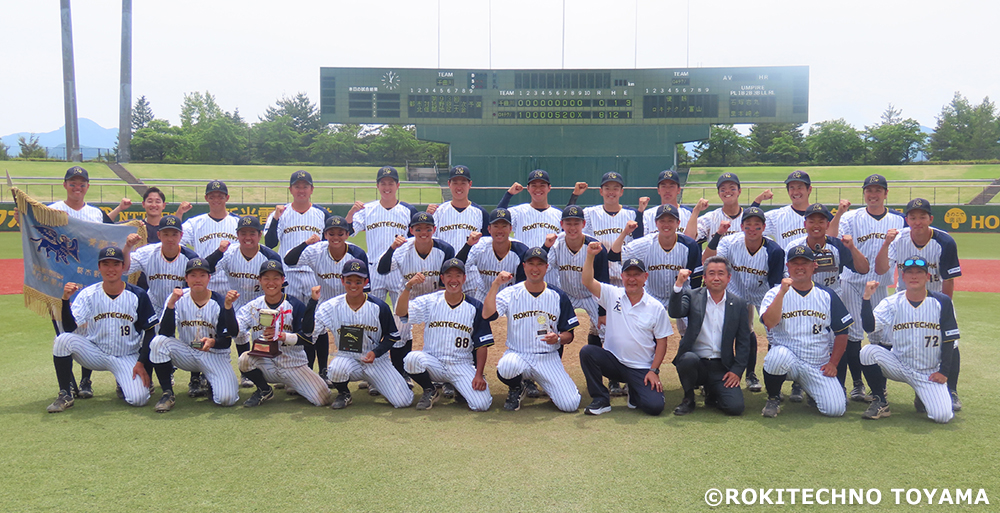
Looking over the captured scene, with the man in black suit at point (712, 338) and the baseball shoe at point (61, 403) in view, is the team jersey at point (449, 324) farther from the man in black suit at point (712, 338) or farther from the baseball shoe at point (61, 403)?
the baseball shoe at point (61, 403)

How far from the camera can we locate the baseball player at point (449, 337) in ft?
20.2

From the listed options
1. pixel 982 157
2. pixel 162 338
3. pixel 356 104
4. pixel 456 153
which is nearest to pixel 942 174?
pixel 982 157

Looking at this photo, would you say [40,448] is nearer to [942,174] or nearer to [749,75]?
[749,75]

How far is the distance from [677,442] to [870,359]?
7.00 ft

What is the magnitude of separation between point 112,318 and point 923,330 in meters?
7.33

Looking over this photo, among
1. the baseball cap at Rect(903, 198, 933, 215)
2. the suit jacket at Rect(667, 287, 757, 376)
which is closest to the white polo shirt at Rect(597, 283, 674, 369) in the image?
the suit jacket at Rect(667, 287, 757, 376)

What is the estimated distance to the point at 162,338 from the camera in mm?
6348

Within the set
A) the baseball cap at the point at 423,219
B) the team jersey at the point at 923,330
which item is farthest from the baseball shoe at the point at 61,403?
the team jersey at the point at 923,330

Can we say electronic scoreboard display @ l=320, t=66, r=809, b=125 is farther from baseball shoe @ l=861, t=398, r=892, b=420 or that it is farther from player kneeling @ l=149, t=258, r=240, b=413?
baseball shoe @ l=861, t=398, r=892, b=420

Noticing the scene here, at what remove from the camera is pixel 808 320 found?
237 inches

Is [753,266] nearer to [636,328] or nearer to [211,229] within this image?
[636,328]

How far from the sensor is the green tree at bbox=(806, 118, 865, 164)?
5713cm

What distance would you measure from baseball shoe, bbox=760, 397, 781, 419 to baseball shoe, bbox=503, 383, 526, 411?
6.99 feet

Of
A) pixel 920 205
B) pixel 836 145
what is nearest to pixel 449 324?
pixel 920 205
